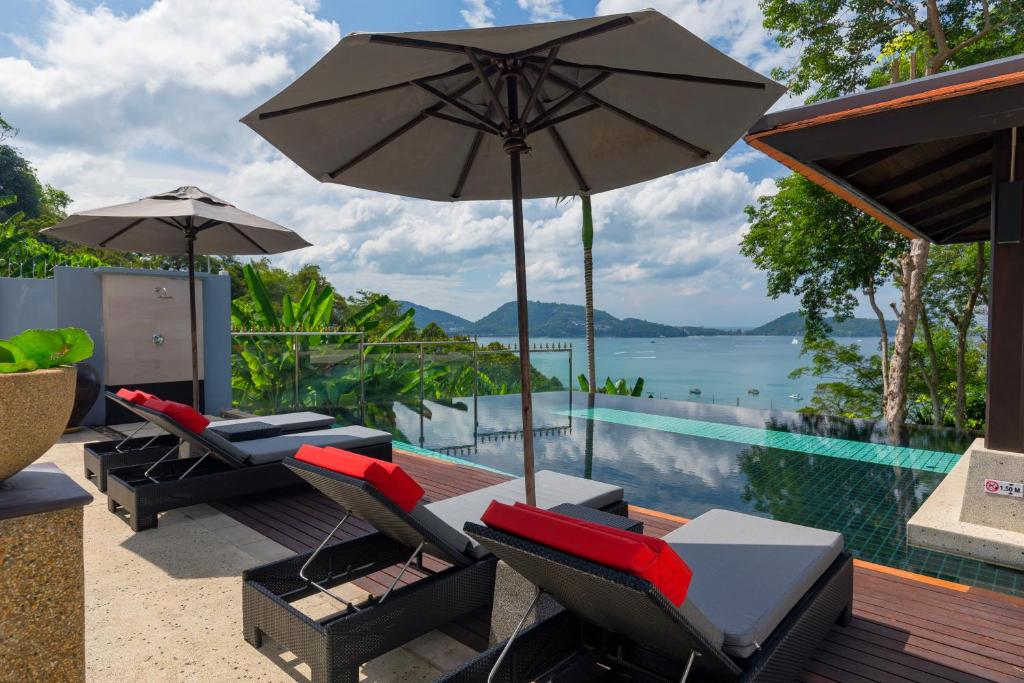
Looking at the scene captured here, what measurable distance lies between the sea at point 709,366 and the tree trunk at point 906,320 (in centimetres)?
1170

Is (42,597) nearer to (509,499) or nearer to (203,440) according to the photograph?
(509,499)

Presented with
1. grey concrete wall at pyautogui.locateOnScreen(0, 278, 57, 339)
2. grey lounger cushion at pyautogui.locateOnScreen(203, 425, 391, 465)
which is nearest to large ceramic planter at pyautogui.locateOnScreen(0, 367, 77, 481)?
grey lounger cushion at pyautogui.locateOnScreen(203, 425, 391, 465)

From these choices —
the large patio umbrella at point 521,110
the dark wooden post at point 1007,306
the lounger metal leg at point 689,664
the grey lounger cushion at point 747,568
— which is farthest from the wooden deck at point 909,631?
the large patio umbrella at point 521,110

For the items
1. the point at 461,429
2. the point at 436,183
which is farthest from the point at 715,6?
the point at 436,183

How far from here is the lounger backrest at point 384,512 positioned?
2436mm

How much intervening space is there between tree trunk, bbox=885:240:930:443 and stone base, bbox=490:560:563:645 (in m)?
12.7

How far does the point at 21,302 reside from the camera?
26.7 ft

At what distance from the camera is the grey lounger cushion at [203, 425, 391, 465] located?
448cm

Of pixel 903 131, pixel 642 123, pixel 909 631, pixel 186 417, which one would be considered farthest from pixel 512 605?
pixel 903 131

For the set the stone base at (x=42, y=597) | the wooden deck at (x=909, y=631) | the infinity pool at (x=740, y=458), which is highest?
the stone base at (x=42, y=597)

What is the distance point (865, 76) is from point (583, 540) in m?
15.4

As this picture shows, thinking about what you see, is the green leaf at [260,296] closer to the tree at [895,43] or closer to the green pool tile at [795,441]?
the green pool tile at [795,441]

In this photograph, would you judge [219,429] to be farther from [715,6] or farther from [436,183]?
[715,6]

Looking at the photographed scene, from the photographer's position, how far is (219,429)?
529cm
